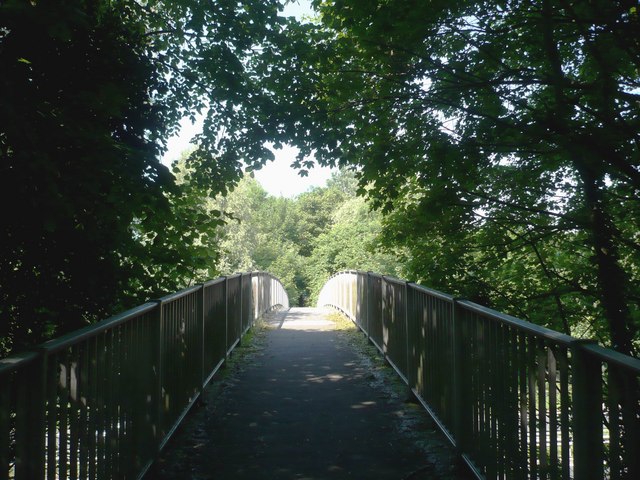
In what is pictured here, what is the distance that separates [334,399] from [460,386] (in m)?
2.59

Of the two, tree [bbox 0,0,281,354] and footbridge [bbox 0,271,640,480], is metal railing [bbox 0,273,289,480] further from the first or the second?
tree [bbox 0,0,281,354]

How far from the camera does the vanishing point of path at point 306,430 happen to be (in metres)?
4.43

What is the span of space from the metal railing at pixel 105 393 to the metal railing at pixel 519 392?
7.65ft

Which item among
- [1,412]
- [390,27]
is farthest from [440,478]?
[390,27]

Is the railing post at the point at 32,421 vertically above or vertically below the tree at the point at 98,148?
below

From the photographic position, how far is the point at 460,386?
4.35 metres

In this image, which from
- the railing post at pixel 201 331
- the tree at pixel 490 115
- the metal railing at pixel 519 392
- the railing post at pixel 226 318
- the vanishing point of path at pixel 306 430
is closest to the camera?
the metal railing at pixel 519 392

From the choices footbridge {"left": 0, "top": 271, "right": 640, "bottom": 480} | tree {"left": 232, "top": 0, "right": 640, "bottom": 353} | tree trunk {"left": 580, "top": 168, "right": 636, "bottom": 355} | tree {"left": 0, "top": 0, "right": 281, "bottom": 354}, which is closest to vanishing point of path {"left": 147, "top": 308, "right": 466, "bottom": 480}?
footbridge {"left": 0, "top": 271, "right": 640, "bottom": 480}

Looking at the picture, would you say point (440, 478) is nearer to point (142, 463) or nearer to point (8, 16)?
point (142, 463)

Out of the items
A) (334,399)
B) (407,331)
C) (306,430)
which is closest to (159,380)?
(306,430)

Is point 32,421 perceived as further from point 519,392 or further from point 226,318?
point 226,318

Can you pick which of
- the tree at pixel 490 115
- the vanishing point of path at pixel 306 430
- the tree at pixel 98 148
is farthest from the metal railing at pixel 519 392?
the tree at pixel 98 148

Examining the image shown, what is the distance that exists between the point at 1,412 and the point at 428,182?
20.0ft

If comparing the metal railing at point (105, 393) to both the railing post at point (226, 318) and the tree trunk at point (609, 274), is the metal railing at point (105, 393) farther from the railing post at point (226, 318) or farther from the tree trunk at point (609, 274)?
the tree trunk at point (609, 274)
